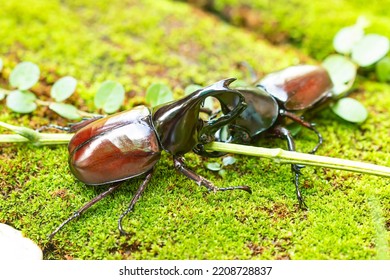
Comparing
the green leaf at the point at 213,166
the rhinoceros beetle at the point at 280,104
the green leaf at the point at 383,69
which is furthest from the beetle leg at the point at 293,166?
the green leaf at the point at 383,69

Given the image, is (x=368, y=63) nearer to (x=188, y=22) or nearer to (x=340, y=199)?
(x=340, y=199)

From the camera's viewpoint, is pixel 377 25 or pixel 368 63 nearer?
pixel 368 63

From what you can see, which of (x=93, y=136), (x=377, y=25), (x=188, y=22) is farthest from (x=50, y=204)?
(x=377, y=25)

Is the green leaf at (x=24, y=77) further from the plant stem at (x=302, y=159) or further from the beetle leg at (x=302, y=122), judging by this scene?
the beetle leg at (x=302, y=122)

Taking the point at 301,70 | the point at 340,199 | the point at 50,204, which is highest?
the point at 301,70

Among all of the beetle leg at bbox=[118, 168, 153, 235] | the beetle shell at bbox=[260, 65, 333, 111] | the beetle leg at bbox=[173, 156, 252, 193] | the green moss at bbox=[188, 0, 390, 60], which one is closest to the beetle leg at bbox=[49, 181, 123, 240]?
the beetle leg at bbox=[118, 168, 153, 235]

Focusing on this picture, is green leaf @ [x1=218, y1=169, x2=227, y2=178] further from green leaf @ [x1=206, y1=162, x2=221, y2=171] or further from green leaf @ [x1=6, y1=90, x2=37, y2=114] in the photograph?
green leaf @ [x1=6, y1=90, x2=37, y2=114]
